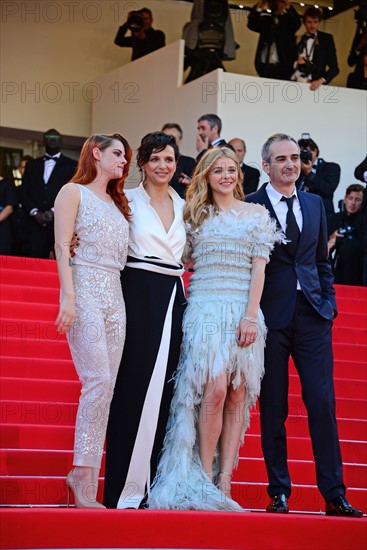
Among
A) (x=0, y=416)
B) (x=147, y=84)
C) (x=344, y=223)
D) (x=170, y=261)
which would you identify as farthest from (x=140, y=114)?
(x=170, y=261)

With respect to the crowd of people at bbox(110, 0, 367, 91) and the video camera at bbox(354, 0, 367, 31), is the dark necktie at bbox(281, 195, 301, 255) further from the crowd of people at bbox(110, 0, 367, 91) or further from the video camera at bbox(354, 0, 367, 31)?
the video camera at bbox(354, 0, 367, 31)

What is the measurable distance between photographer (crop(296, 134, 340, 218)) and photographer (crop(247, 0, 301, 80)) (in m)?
2.37

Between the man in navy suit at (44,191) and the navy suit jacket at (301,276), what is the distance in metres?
5.42

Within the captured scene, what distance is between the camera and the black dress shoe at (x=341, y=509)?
4531mm

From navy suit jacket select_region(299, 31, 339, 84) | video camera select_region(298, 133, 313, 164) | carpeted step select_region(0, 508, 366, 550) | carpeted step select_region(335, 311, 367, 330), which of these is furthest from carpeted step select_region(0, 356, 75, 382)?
navy suit jacket select_region(299, 31, 339, 84)

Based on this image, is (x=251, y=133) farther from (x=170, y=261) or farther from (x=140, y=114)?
(x=170, y=261)

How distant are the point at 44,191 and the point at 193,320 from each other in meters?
5.89

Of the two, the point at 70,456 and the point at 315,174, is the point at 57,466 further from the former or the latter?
the point at 315,174


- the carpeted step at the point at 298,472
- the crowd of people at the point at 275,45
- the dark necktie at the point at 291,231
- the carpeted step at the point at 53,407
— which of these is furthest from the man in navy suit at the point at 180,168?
the dark necktie at the point at 291,231

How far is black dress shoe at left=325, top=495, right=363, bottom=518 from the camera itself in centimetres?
453

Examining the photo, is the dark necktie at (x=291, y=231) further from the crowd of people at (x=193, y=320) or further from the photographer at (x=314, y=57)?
the photographer at (x=314, y=57)

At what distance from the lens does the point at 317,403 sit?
4.71m

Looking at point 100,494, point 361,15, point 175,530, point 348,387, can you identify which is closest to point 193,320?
point 175,530

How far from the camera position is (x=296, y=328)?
190 inches
